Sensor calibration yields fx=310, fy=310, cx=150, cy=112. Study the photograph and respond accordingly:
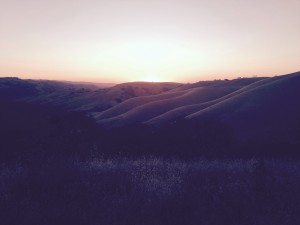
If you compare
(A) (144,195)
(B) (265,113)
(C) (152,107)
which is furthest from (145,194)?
(C) (152,107)

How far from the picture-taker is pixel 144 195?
6.87m

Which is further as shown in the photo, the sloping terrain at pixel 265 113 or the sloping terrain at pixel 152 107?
the sloping terrain at pixel 152 107

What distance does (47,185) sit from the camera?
7359 mm

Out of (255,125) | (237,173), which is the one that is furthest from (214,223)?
(255,125)

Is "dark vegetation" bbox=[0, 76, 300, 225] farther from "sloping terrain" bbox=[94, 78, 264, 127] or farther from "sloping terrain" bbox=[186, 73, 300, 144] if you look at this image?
"sloping terrain" bbox=[94, 78, 264, 127]

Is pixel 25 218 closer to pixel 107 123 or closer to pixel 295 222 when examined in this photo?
pixel 295 222

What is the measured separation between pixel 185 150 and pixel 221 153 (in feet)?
7.51

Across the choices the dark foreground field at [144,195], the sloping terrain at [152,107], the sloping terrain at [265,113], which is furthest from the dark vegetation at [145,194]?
the sloping terrain at [152,107]

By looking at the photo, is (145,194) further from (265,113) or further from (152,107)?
(152,107)

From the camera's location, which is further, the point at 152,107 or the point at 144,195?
the point at 152,107

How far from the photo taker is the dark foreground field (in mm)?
5888

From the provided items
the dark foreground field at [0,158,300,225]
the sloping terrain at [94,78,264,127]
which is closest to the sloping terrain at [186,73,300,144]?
the sloping terrain at [94,78,264,127]

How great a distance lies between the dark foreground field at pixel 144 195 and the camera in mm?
5888

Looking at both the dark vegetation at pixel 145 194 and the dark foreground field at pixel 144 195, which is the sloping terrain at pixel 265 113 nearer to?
the dark vegetation at pixel 145 194
